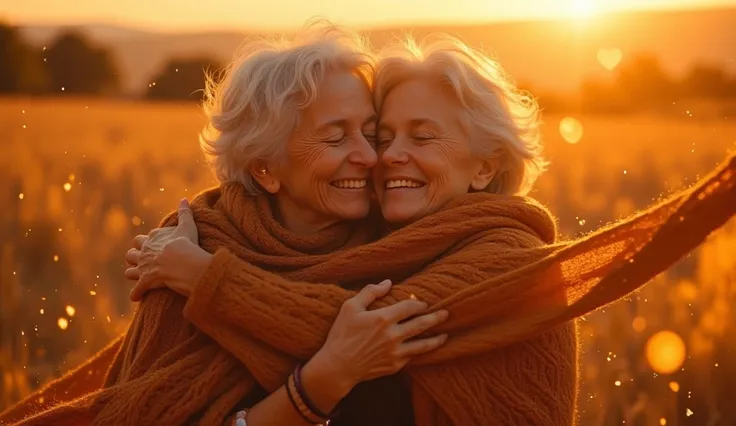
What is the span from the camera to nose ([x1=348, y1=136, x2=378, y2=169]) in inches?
133

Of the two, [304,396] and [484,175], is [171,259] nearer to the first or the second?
[304,396]

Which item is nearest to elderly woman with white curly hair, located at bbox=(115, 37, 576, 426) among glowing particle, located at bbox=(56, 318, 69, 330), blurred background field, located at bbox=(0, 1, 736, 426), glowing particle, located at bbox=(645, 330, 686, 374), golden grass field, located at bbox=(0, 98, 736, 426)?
blurred background field, located at bbox=(0, 1, 736, 426)

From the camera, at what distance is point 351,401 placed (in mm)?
3164

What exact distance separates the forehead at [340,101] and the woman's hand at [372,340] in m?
0.68

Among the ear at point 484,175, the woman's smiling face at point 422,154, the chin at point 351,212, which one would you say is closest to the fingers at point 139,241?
the chin at point 351,212

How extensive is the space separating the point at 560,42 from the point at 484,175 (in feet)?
119

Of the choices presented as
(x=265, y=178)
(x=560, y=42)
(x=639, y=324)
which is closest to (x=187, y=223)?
(x=265, y=178)

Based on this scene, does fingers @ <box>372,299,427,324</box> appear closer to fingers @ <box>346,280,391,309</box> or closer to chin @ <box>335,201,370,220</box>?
fingers @ <box>346,280,391,309</box>

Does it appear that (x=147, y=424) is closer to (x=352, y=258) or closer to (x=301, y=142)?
(x=352, y=258)

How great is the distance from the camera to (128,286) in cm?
721

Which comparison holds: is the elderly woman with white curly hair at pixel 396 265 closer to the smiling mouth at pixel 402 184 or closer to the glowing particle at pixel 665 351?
the smiling mouth at pixel 402 184

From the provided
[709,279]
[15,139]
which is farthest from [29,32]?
[709,279]

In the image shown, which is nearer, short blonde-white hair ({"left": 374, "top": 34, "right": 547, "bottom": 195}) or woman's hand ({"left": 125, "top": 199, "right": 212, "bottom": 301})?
woman's hand ({"left": 125, "top": 199, "right": 212, "bottom": 301})

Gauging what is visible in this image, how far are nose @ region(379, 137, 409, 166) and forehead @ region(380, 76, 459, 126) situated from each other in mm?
69
